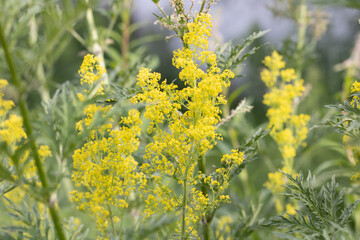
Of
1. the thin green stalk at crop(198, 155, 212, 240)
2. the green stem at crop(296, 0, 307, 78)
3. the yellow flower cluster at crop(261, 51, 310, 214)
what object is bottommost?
the thin green stalk at crop(198, 155, 212, 240)

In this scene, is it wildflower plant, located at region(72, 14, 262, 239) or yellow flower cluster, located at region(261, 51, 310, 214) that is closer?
wildflower plant, located at region(72, 14, 262, 239)

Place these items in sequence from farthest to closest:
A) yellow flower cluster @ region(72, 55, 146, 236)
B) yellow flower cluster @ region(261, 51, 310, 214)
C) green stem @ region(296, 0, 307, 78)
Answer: green stem @ region(296, 0, 307, 78) → yellow flower cluster @ region(261, 51, 310, 214) → yellow flower cluster @ region(72, 55, 146, 236)

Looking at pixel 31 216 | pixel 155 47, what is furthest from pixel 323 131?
pixel 155 47

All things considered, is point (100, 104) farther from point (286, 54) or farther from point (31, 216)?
point (286, 54)

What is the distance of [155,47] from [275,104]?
1724 cm

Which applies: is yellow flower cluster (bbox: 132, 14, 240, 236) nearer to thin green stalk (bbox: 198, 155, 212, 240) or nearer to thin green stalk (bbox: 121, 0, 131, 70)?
thin green stalk (bbox: 198, 155, 212, 240)

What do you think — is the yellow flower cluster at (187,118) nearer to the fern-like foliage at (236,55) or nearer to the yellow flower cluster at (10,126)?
the fern-like foliage at (236,55)

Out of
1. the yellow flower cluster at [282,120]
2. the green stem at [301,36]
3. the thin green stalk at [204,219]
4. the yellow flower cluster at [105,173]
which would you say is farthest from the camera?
the green stem at [301,36]

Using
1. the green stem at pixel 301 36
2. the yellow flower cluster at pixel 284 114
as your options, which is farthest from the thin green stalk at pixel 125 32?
the green stem at pixel 301 36

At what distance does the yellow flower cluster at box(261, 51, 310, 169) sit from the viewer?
2.19 metres

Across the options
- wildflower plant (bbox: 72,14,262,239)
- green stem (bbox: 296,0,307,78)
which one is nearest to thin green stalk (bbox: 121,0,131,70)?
green stem (bbox: 296,0,307,78)

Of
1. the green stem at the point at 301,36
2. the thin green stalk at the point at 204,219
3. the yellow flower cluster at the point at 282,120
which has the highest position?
the green stem at the point at 301,36

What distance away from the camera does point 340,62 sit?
309 centimetres

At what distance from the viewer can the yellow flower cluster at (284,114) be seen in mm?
2188
